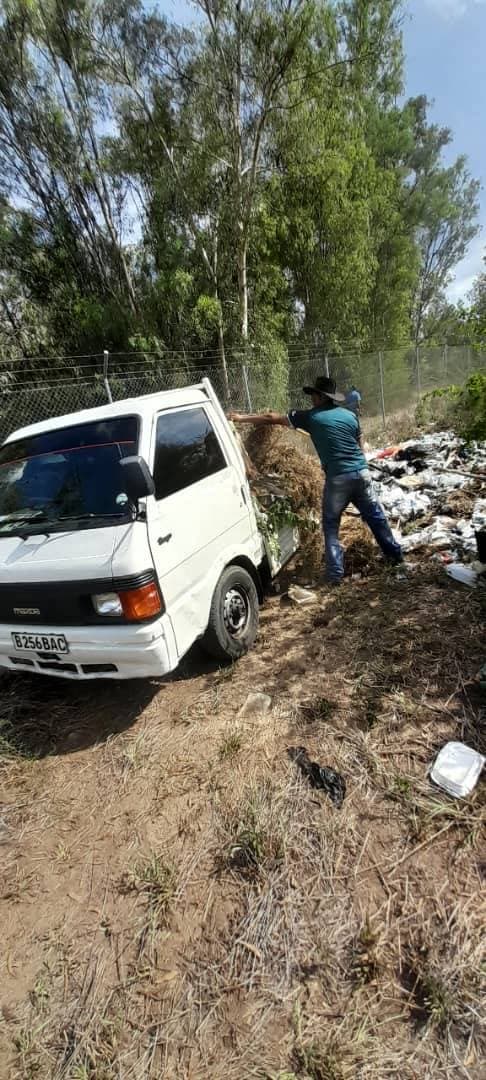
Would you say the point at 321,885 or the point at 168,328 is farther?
the point at 168,328

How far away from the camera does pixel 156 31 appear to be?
1084 cm

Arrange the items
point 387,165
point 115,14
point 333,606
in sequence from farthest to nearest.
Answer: point 387,165, point 115,14, point 333,606

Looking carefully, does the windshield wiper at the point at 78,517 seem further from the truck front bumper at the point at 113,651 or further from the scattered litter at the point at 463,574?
the scattered litter at the point at 463,574

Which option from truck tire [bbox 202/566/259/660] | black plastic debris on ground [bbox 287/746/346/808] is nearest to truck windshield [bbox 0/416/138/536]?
truck tire [bbox 202/566/259/660]

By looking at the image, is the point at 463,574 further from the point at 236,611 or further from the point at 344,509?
the point at 236,611

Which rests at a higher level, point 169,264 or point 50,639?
point 169,264

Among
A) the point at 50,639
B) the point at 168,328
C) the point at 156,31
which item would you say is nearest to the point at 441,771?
the point at 50,639

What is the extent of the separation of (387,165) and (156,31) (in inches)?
445

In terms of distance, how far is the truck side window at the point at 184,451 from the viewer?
2.79 metres

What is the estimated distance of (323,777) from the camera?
2.26 m

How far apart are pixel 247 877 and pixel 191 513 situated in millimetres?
1875

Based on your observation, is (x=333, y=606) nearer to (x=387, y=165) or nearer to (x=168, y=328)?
(x=168, y=328)

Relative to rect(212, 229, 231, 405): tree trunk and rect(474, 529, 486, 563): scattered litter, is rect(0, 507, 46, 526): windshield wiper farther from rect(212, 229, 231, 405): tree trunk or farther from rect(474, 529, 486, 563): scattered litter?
rect(212, 229, 231, 405): tree trunk

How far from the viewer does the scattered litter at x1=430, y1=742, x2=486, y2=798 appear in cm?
210
